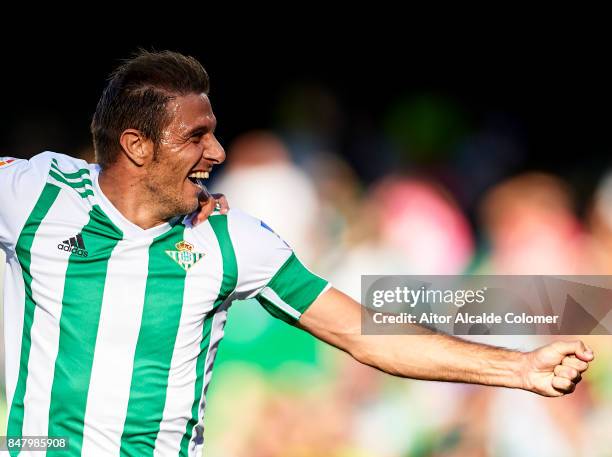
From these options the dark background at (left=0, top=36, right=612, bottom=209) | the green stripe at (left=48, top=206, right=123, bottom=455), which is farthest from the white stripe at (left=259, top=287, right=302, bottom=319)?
the dark background at (left=0, top=36, right=612, bottom=209)

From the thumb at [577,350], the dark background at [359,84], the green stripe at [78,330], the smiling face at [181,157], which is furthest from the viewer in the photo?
the dark background at [359,84]

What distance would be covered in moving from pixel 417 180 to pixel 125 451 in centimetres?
246

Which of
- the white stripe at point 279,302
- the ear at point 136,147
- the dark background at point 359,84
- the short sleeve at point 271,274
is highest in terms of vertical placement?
the dark background at point 359,84

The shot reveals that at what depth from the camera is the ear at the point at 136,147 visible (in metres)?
2.34

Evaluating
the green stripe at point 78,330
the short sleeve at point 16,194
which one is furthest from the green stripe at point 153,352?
the short sleeve at point 16,194

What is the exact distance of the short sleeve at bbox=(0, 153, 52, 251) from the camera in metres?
2.26

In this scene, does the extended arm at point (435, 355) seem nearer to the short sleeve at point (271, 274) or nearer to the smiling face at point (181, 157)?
the short sleeve at point (271, 274)

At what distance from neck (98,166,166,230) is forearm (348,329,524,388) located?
66cm

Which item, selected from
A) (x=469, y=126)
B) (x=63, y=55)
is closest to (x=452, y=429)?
(x=469, y=126)

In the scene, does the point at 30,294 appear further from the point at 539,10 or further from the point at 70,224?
the point at 539,10

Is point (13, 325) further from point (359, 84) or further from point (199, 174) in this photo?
point (359, 84)

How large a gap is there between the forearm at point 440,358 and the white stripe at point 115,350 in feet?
1.96

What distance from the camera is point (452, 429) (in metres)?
4.20

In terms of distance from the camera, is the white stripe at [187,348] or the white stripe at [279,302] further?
the white stripe at [279,302]
